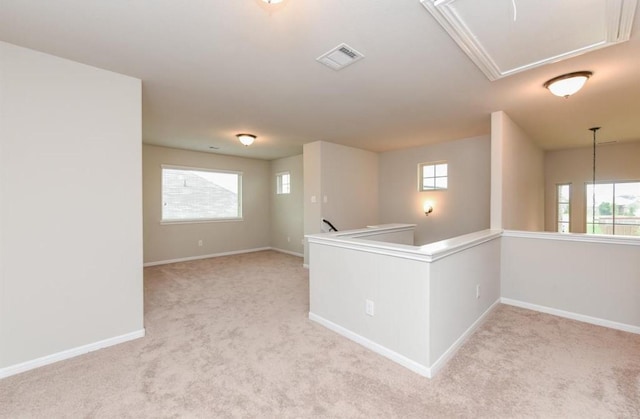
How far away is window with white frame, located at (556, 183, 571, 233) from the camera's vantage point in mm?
6184

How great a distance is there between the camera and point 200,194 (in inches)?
247

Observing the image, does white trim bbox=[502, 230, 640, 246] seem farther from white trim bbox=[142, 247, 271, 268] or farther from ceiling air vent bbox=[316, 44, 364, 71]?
white trim bbox=[142, 247, 271, 268]

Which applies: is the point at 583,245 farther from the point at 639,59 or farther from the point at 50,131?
the point at 50,131

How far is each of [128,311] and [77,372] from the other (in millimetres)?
556

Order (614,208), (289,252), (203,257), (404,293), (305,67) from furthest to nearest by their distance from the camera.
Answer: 1. (289,252)
2. (203,257)
3. (614,208)
4. (305,67)
5. (404,293)

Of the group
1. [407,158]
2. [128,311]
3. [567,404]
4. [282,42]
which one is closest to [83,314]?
[128,311]

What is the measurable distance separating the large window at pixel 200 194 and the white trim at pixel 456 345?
5502 mm

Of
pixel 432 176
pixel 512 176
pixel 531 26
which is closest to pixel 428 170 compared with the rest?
pixel 432 176

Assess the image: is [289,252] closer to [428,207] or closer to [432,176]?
[428,207]

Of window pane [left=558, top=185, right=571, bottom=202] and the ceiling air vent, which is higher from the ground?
the ceiling air vent

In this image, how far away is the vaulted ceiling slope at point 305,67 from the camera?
5.56 feet

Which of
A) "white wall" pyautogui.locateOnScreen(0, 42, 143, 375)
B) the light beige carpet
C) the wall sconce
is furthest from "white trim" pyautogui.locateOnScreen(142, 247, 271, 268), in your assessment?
the wall sconce

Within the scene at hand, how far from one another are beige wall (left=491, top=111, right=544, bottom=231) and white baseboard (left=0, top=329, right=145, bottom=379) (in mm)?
4178

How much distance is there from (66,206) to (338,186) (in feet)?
13.2
